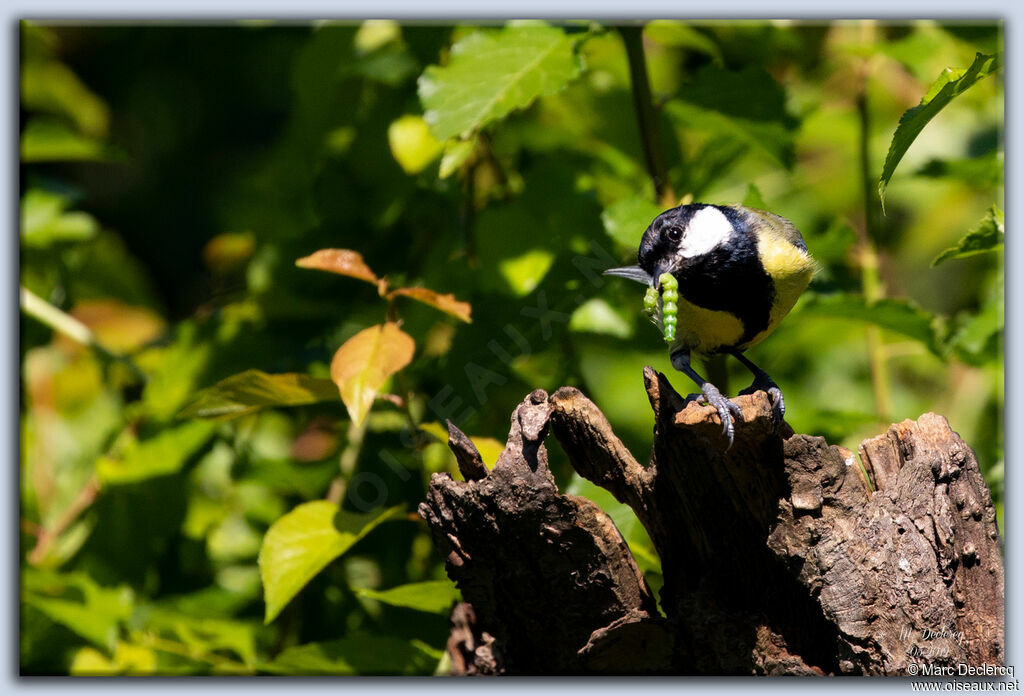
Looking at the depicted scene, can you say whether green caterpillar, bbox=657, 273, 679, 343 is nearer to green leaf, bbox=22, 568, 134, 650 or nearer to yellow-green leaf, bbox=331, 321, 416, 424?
yellow-green leaf, bbox=331, 321, 416, 424

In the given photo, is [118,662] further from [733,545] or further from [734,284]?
[734,284]

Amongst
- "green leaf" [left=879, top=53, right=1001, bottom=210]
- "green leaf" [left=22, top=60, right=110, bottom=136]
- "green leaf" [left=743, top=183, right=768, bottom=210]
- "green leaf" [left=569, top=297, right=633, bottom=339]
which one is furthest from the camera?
"green leaf" [left=22, top=60, right=110, bottom=136]

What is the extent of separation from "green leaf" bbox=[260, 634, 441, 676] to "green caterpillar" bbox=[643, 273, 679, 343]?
1.84ft

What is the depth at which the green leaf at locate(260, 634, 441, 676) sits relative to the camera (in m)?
1.30

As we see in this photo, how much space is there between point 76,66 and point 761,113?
256 centimetres

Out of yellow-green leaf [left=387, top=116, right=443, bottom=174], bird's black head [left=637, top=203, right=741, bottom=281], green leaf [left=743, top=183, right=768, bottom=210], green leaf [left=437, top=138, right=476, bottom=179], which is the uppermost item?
yellow-green leaf [left=387, top=116, right=443, bottom=174]

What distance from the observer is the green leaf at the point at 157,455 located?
5.42ft

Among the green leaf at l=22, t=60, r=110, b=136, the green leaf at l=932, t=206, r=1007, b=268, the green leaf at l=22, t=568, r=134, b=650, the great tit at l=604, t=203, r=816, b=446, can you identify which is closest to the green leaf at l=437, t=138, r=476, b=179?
the great tit at l=604, t=203, r=816, b=446

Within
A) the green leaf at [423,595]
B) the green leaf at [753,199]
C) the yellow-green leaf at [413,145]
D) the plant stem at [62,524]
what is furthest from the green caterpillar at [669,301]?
the plant stem at [62,524]

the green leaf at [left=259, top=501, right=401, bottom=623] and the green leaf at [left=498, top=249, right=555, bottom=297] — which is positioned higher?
the green leaf at [left=498, top=249, right=555, bottom=297]

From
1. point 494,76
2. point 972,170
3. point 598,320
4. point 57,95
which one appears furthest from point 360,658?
point 57,95

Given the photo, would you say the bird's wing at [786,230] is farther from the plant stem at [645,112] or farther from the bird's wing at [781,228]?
the plant stem at [645,112]

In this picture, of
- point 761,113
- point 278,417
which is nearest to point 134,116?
point 278,417

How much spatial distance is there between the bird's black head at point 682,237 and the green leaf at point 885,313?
28cm
